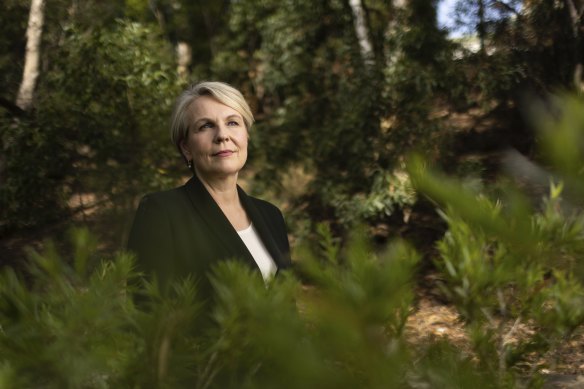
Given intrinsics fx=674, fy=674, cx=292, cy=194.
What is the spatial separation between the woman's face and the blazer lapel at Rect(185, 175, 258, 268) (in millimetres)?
71

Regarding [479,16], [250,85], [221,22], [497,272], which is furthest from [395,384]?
[221,22]

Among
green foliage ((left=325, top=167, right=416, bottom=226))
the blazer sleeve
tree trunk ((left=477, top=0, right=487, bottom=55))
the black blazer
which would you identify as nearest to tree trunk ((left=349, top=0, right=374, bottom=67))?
tree trunk ((left=477, top=0, right=487, bottom=55))

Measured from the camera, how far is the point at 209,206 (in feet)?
6.76

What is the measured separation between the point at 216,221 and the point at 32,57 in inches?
291

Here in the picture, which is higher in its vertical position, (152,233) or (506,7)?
(506,7)

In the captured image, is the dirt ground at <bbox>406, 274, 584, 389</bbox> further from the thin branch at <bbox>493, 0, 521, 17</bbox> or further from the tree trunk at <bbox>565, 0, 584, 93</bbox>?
the thin branch at <bbox>493, 0, 521, 17</bbox>

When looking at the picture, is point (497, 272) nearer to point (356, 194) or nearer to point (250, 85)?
point (356, 194)

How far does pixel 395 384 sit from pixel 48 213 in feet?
30.6

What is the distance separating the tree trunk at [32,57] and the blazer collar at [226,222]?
279 inches

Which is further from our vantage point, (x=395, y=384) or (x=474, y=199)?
(x=474, y=199)

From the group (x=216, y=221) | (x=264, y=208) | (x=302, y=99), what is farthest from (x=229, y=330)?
(x=302, y=99)

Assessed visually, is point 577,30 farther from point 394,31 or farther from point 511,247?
point 511,247

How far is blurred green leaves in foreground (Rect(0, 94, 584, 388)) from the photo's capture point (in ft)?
1.88

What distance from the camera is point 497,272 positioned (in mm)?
707
